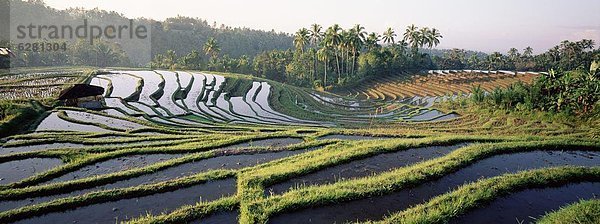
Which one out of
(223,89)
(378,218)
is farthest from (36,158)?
(223,89)

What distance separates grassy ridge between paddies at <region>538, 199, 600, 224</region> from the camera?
32.1ft

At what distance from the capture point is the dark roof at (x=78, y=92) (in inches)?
1332

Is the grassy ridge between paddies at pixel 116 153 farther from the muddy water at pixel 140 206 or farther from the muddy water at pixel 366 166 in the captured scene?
the muddy water at pixel 366 166

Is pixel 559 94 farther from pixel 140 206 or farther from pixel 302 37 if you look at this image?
pixel 302 37

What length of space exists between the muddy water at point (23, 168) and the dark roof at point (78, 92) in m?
19.2

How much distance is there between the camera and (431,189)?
42.3ft

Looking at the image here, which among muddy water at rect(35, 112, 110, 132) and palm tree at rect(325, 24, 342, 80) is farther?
palm tree at rect(325, 24, 342, 80)

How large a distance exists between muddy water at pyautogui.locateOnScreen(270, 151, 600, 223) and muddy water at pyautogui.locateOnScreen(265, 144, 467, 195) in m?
2.18

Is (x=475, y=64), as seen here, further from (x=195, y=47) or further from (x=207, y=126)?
(x=195, y=47)

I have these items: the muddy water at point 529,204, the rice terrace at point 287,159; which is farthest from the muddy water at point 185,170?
the muddy water at point 529,204

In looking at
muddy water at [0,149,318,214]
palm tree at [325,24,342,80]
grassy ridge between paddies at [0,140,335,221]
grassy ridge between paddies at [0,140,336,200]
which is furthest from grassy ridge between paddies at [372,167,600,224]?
palm tree at [325,24,342,80]

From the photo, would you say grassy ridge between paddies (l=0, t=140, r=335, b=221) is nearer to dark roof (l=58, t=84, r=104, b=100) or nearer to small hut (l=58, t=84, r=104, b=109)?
small hut (l=58, t=84, r=104, b=109)

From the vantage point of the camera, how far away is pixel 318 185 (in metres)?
13.5

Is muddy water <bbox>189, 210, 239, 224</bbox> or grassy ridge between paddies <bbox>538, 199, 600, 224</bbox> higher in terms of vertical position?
grassy ridge between paddies <bbox>538, 199, 600, 224</bbox>
